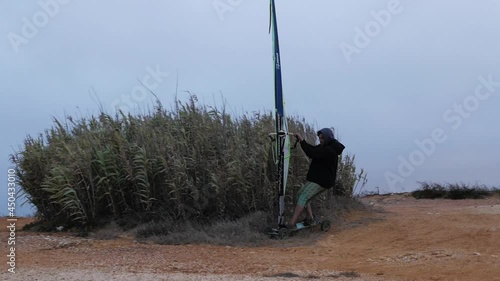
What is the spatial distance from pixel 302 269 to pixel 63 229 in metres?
5.85

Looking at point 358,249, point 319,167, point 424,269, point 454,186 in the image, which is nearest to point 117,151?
point 319,167

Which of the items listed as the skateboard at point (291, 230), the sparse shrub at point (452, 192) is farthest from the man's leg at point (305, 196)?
the sparse shrub at point (452, 192)

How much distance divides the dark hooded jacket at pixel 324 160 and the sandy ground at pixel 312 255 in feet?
3.21

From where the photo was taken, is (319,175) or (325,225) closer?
(319,175)

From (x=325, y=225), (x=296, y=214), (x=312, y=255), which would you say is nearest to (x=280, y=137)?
(x=296, y=214)

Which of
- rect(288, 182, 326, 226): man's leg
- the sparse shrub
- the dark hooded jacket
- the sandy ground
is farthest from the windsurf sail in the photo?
the sparse shrub

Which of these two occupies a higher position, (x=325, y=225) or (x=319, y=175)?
(x=319, y=175)

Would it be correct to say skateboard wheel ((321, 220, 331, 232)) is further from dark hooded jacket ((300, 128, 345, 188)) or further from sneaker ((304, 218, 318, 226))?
dark hooded jacket ((300, 128, 345, 188))

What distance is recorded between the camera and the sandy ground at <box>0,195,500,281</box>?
735 centimetres

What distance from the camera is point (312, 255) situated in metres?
8.94

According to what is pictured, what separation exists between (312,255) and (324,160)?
191 centimetres

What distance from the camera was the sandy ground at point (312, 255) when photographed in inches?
289

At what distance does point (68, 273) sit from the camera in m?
7.46

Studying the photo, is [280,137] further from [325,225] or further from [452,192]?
[452,192]
